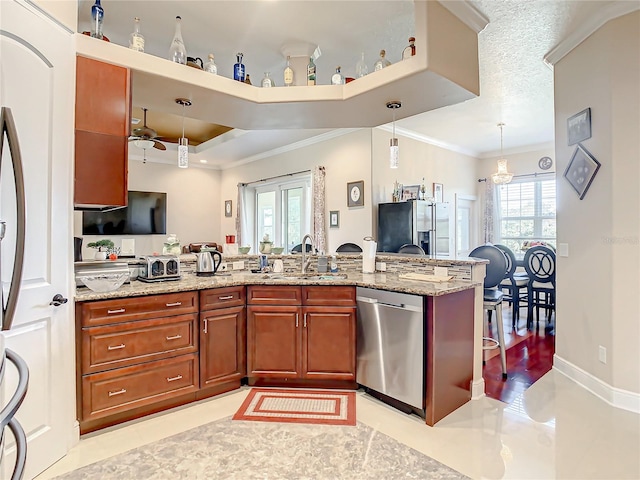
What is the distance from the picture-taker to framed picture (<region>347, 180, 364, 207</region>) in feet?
17.3

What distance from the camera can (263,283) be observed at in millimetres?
2910

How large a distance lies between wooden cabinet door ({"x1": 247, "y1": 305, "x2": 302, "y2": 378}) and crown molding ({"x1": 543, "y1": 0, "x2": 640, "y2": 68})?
3248 millimetres

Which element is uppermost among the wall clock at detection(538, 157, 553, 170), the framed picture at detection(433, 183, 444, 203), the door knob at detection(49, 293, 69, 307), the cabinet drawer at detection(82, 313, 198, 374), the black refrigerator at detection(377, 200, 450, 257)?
the wall clock at detection(538, 157, 553, 170)

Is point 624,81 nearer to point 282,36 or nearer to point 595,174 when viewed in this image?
point 595,174

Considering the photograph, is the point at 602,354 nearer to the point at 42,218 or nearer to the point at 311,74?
the point at 311,74

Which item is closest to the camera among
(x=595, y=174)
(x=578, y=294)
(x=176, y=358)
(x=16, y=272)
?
(x=16, y=272)

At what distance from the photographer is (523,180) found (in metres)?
7.14

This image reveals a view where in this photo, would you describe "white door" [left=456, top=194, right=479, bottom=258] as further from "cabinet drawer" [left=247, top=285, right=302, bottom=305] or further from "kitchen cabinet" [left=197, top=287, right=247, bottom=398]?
"kitchen cabinet" [left=197, top=287, right=247, bottom=398]

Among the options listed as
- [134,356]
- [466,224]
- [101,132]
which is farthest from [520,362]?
[466,224]

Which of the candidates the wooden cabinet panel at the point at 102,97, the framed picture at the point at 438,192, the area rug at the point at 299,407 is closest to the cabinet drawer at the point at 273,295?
the area rug at the point at 299,407

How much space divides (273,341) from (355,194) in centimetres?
301

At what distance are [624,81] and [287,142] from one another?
14.8 feet


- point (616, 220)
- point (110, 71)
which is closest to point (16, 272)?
point (110, 71)

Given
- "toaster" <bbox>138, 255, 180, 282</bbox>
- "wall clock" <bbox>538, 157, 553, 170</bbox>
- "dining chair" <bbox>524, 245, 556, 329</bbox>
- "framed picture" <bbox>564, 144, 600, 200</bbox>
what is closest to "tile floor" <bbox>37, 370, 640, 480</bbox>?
"toaster" <bbox>138, 255, 180, 282</bbox>
